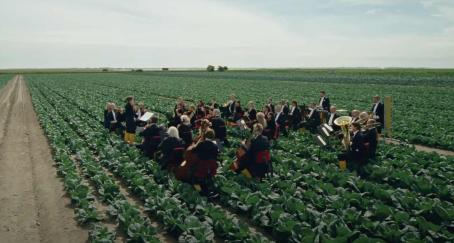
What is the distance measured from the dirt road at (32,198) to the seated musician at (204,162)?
309cm

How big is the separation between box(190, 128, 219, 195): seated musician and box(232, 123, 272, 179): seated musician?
47.1 inches

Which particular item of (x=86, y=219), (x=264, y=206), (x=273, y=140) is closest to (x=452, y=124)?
(x=273, y=140)

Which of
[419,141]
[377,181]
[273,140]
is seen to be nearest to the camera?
[377,181]

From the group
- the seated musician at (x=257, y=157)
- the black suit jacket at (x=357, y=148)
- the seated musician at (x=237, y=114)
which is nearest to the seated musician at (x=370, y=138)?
the black suit jacket at (x=357, y=148)

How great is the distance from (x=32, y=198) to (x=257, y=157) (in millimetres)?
5971

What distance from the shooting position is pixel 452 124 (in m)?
22.4

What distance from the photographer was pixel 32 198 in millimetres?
11125

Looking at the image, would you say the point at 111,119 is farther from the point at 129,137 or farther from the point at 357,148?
the point at 357,148

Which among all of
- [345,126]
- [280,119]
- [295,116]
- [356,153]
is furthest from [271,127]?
[356,153]

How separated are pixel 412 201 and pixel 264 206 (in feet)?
10.5

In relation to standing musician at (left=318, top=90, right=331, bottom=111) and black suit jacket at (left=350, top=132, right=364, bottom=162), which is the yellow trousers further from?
black suit jacket at (left=350, top=132, right=364, bottom=162)

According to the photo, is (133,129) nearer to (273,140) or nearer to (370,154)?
(273,140)

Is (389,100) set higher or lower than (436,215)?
higher

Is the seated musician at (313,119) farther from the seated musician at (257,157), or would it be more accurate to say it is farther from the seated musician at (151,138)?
the seated musician at (257,157)
